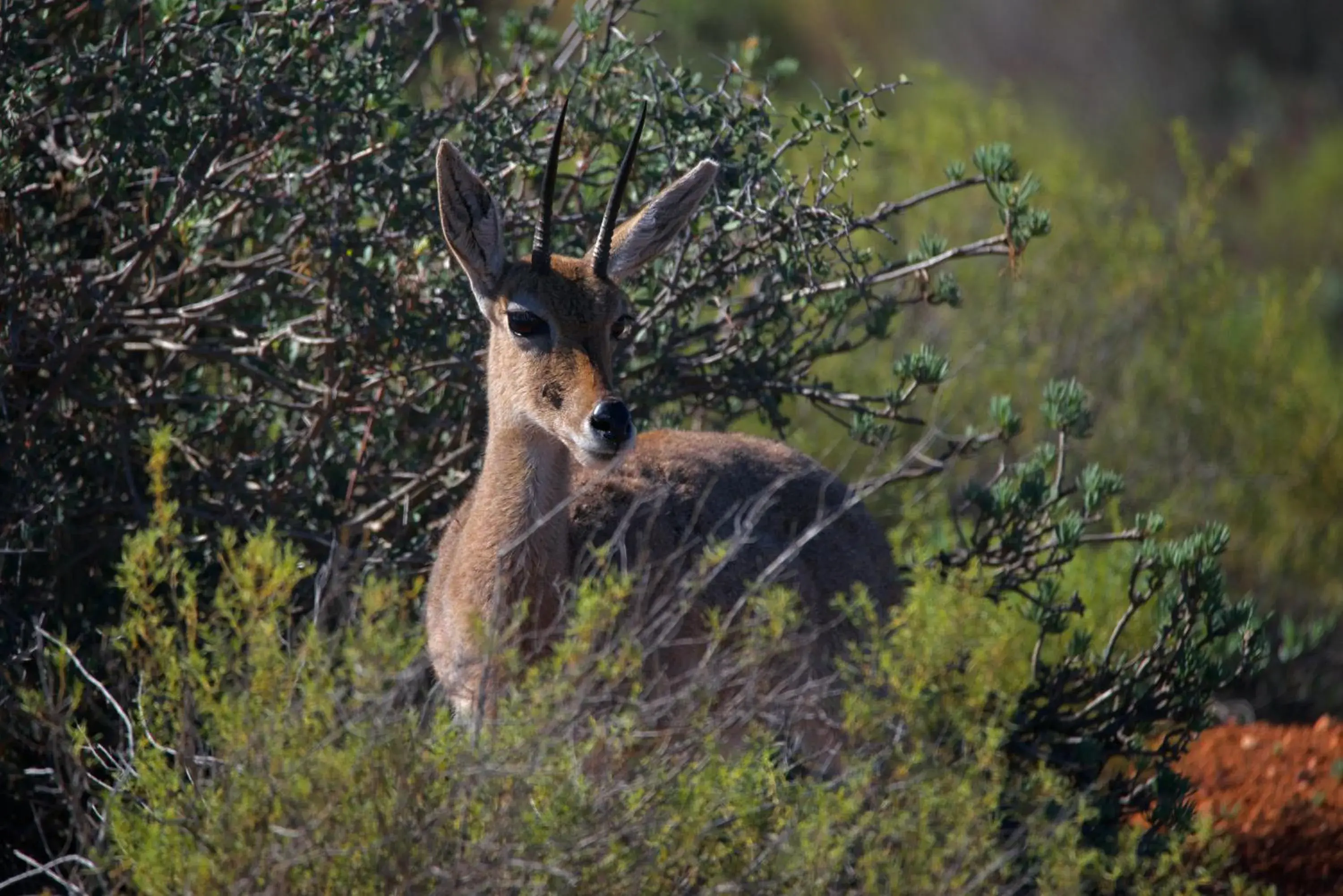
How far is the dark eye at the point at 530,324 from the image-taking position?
19.8 ft

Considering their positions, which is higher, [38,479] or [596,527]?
[596,527]

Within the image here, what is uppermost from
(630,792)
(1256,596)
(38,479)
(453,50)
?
(453,50)

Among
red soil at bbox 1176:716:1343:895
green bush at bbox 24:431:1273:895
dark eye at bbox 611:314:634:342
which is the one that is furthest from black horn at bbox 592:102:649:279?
red soil at bbox 1176:716:1343:895

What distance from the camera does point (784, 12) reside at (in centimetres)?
A: 2542

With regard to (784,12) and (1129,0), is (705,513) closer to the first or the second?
(784,12)

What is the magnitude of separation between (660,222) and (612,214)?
0.42 m

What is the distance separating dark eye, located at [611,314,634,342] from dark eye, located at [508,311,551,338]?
271 mm

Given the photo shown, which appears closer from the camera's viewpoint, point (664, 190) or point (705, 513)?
point (664, 190)

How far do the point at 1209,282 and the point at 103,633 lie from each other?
28.4ft

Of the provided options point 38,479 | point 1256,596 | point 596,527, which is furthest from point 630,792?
point 1256,596

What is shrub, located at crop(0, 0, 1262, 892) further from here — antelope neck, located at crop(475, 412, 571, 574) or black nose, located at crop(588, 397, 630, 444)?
black nose, located at crop(588, 397, 630, 444)

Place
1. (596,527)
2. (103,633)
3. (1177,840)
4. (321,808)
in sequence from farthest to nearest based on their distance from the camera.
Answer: (596,527)
(1177,840)
(103,633)
(321,808)

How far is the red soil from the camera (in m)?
7.48

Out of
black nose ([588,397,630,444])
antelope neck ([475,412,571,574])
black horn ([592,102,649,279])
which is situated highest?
black horn ([592,102,649,279])
